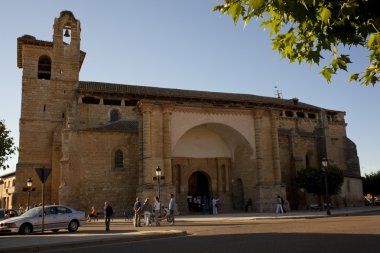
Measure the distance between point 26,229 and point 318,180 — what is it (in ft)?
78.3

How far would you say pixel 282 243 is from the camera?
32.9 ft

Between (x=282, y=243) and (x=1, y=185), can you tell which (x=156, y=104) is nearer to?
(x=282, y=243)

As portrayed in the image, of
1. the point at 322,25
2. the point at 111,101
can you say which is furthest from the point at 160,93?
the point at 322,25

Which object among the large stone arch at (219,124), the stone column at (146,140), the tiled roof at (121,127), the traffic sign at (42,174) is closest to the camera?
the traffic sign at (42,174)

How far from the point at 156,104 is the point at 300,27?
22798 millimetres

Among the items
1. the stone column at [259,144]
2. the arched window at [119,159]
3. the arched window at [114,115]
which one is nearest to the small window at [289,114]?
the stone column at [259,144]

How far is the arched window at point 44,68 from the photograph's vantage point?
38.3 meters

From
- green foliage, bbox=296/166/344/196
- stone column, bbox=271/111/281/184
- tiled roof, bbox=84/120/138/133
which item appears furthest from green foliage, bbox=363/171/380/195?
tiled roof, bbox=84/120/138/133

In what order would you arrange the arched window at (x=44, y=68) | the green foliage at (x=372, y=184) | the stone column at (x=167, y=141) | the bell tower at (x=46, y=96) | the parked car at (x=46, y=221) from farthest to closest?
the green foliage at (x=372, y=184) < the arched window at (x=44, y=68) < the bell tower at (x=46, y=96) < the stone column at (x=167, y=141) < the parked car at (x=46, y=221)

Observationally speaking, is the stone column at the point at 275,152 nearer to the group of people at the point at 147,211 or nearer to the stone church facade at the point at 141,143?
the stone church facade at the point at 141,143

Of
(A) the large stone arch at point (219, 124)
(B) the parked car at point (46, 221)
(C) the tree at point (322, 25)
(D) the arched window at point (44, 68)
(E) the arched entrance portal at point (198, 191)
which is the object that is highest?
(D) the arched window at point (44, 68)

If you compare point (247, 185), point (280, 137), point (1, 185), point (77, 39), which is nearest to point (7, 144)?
point (247, 185)

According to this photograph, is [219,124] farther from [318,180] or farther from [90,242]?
[90,242]

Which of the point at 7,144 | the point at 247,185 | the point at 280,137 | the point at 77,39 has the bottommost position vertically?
the point at 247,185
